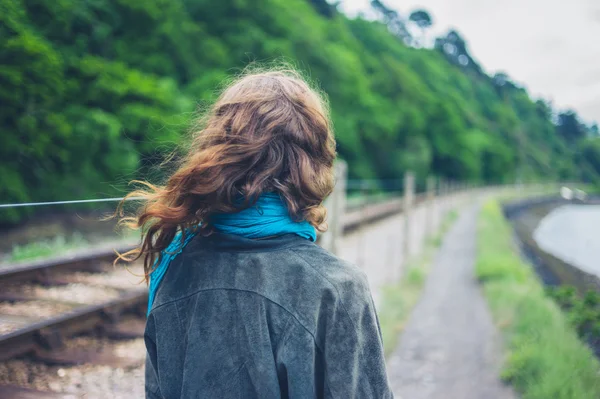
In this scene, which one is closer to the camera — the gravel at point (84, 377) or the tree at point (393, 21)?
the gravel at point (84, 377)

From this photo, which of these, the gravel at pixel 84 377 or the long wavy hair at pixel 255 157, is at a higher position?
the long wavy hair at pixel 255 157

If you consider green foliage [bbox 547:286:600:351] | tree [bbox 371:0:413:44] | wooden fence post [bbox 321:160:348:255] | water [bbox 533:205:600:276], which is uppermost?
tree [bbox 371:0:413:44]

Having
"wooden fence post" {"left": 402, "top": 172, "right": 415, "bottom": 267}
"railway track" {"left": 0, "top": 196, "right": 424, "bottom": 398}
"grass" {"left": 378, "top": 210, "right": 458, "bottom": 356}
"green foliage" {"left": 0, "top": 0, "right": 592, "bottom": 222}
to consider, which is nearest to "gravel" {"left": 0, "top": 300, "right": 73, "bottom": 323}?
"railway track" {"left": 0, "top": 196, "right": 424, "bottom": 398}

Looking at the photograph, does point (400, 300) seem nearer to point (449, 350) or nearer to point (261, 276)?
point (449, 350)

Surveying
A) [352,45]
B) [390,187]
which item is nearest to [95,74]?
[390,187]

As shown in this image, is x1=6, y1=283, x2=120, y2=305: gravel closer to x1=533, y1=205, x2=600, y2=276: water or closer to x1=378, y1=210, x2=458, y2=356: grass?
x1=378, y1=210, x2=458, y2=356: grass

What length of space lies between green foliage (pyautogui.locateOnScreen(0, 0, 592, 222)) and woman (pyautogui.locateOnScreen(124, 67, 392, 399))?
57 cm

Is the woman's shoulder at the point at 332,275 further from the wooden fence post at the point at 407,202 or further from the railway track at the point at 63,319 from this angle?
the wooden fence post at the point at 407,202

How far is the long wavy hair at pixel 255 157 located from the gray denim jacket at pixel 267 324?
0.36 ft

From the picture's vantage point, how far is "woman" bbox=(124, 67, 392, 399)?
49.9 inches

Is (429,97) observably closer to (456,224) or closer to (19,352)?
(456,224)

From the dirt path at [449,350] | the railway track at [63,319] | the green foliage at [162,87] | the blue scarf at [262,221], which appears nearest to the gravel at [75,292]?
the railway track at [63,319]

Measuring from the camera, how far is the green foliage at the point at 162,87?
3.41 meters

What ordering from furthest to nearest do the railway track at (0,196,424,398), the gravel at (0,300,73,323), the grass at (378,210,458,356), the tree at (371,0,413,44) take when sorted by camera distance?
the tree at (371,0,413,44) → the grass at (378,210,458,356) → the gravel at (0,300,73,323) → the railway track at (0,196,424,398)
